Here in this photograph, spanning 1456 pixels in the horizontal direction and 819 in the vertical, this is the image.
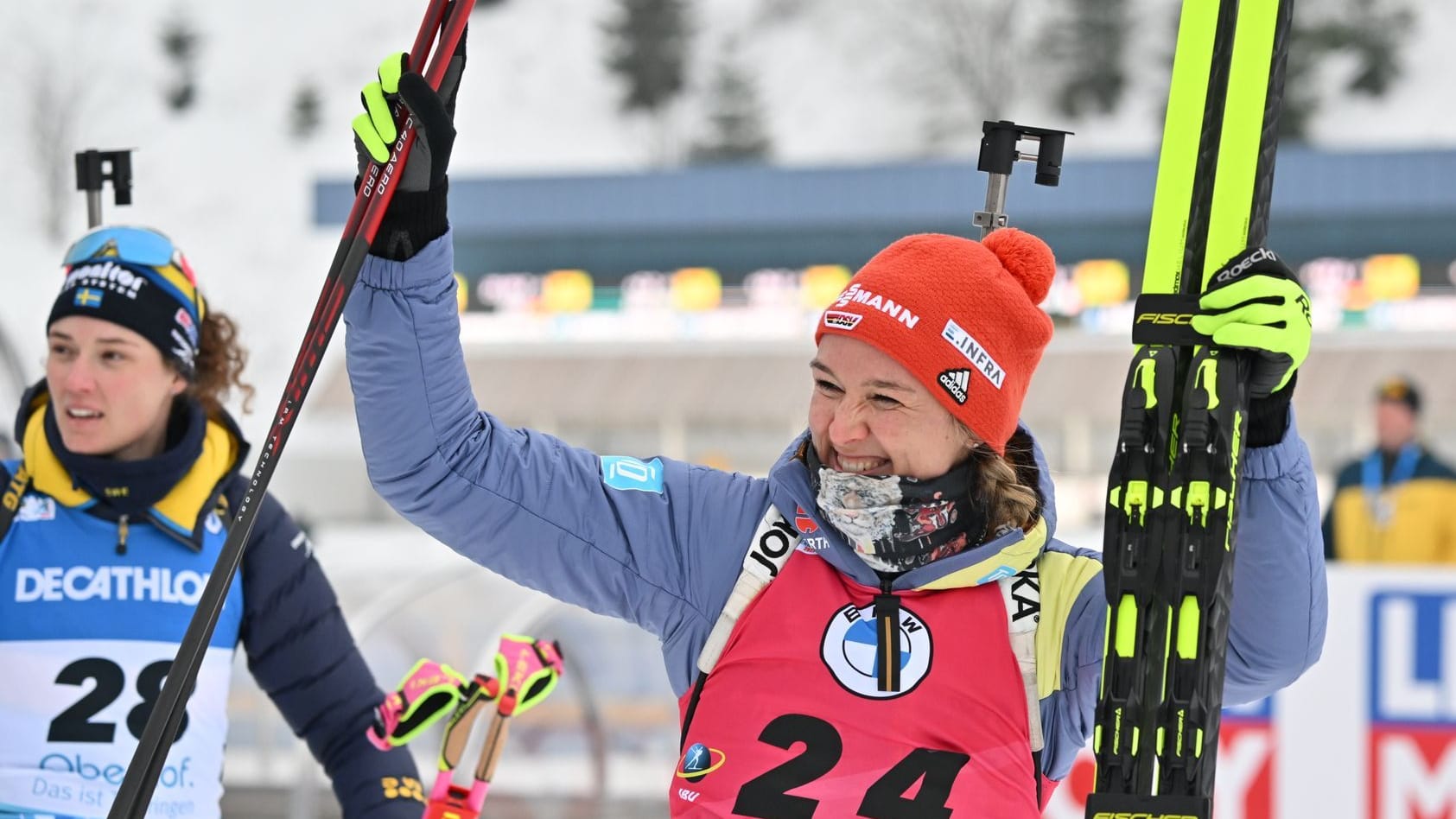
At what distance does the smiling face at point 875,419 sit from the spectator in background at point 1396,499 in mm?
5041

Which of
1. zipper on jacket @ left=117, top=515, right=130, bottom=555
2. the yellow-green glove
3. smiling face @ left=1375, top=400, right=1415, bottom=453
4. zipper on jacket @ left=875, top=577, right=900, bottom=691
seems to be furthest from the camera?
smiling face @ left=1375, top=400, right=1415, bottom=453

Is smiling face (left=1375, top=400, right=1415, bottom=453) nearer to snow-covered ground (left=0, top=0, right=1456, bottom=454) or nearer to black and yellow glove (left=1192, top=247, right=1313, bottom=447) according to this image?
black and yellow glove (left=1192, top=247, right=1313, bottom=447)

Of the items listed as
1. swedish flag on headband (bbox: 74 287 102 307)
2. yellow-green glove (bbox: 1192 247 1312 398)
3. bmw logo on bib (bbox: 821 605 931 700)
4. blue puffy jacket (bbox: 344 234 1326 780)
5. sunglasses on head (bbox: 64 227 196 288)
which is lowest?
bmw logo on bib (bbox: 821 605 931 700)

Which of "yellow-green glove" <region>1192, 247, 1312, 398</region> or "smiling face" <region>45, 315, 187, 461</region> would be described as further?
"smiling face" <region>45, 315, 187, 461</region>

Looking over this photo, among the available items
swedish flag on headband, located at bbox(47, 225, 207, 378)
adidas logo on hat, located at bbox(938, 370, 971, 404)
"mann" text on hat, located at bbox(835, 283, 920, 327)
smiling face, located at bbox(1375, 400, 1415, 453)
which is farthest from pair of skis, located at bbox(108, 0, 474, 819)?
smiling face, located at bbox(1375, 400, 1415, 453)

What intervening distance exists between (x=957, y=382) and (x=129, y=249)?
1.40m

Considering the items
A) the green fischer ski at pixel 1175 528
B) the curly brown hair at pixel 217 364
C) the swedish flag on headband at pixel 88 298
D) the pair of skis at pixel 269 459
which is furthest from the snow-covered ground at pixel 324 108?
the green fischer ski at pixel 1175 528

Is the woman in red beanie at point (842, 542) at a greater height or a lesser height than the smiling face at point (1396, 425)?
greater

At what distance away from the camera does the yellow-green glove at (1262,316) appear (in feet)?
5.41

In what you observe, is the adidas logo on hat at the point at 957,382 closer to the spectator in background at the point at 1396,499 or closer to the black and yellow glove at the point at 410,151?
the black and yellow glove at the point at 410,151

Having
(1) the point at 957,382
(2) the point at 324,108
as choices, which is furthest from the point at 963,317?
(2) the point at 324,108

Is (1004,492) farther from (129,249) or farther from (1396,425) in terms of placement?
(1396,425)

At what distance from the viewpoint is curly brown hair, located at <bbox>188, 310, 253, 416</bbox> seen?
9.05 ft

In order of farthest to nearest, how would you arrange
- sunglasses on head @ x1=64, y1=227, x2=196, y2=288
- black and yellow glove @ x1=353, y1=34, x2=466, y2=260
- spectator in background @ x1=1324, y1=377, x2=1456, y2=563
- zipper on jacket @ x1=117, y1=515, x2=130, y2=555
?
spectator in background @ x1=1324, y1=377, x2=1456, y2=563 < sunglasses on head @ x1=64, y1=227, x2=196, y2=288 < zipper on jacket @ x1=117, y1=515, x2=130, y2=555 < black and yellow glove @ x1=353, y1=34, x2=466, y2=260
